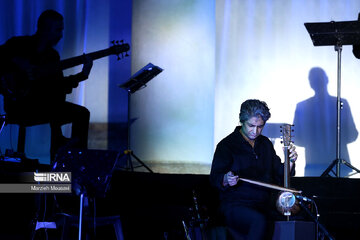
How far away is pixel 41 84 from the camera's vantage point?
178 inches

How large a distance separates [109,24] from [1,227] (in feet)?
9.88

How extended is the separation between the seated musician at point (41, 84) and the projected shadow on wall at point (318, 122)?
8.60ft

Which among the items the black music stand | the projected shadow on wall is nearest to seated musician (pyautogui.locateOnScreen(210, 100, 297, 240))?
the black music stand

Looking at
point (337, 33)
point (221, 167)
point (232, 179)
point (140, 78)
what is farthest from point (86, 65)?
point (337, 33)

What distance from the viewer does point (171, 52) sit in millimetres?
6141

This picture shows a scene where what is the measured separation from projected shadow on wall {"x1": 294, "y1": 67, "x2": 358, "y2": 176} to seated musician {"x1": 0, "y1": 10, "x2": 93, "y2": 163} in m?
2.62

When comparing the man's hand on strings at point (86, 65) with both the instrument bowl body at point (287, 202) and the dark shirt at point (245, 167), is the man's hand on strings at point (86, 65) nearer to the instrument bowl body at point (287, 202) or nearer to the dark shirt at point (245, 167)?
the dark shirt at point (245, 167)

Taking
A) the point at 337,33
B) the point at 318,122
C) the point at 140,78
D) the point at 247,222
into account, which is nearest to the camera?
the point at 247,222

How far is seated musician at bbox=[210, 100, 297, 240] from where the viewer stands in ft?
10.4

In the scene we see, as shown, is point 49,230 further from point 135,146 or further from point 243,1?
point 243,1

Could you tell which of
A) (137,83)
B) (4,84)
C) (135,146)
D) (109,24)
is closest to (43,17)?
(4,84)

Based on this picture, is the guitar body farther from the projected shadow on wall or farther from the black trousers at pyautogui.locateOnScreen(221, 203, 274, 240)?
the projected shadow on wall

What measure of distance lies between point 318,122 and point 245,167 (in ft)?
8.91

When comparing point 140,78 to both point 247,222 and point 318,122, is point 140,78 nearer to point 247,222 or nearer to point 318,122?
point 318,122
